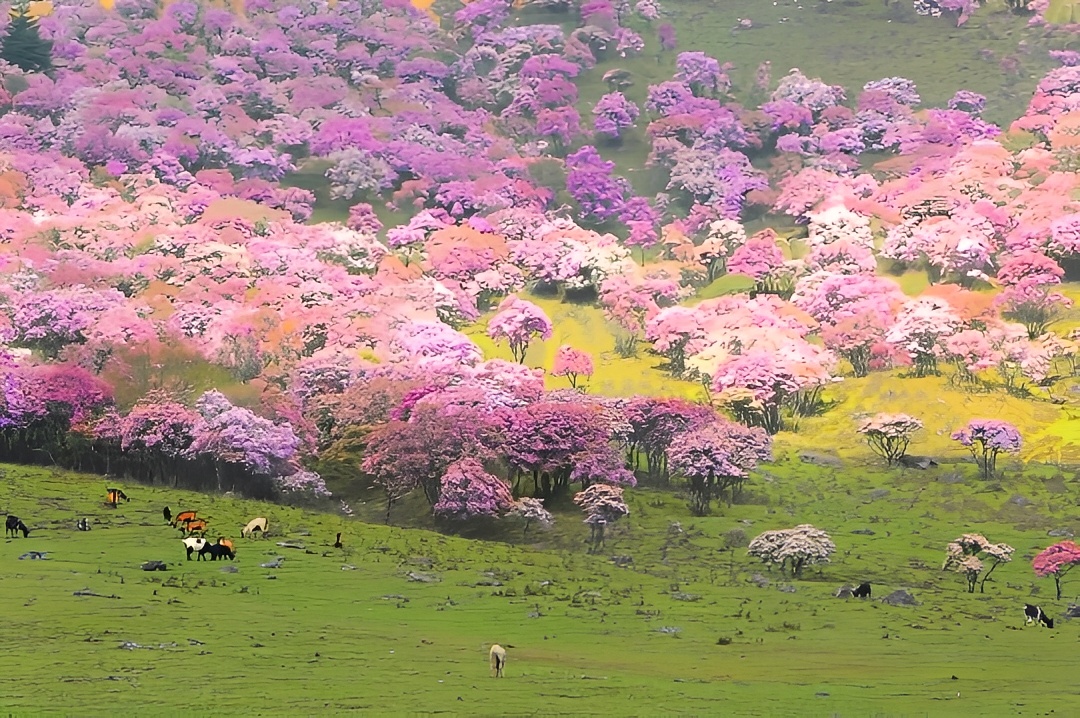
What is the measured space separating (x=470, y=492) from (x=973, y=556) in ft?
76.7

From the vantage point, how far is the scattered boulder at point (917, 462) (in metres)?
83.6

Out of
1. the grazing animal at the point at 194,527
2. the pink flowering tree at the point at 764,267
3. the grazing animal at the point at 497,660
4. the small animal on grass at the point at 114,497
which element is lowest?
the grazing animal at the point at 497,660

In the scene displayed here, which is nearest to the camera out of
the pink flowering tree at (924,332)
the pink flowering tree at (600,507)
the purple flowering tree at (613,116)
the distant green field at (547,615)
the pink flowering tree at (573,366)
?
the distant green field at (547,615)

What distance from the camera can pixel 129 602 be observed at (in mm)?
47562

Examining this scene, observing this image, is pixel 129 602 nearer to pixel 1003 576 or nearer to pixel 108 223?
pixel 1003 576

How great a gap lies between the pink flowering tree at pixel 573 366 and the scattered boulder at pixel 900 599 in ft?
135

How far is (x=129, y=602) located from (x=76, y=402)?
111 ft

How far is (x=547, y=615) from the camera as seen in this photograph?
2053 inches

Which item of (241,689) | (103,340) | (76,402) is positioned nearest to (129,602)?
(241,689)

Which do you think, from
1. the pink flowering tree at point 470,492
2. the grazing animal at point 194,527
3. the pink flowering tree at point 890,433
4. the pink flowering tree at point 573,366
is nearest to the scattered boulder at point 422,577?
the grazing animal at point 194,527

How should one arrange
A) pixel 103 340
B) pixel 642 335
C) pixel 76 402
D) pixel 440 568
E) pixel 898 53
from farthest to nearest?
1. pixel 898 53
2. pixel 642 335
3. pixel 103 340
4. pixel 76 402
5. pixel 440 568

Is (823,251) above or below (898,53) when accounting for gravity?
below

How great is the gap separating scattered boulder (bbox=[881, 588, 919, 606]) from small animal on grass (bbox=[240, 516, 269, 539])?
2586cm

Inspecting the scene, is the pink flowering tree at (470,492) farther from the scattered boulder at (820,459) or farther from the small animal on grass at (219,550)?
the scattered boulder at (820,459)
